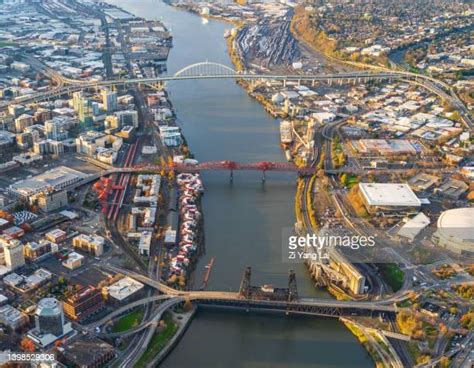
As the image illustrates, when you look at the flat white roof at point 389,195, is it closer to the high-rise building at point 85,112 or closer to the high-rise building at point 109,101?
the high-rise building at point 85,112

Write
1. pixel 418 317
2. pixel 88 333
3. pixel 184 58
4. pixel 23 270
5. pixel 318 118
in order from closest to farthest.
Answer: pixel 88 333 → pixel 418 317 → pixel 23 270 → pixel 318 118 → pixel 184 58

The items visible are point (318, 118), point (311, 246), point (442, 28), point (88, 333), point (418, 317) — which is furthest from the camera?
point (442, 28)

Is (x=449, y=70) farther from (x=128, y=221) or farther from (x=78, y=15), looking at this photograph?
(x=78, y=15)

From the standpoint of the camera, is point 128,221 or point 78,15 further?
point 78,15

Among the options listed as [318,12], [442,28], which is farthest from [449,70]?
[318,12]

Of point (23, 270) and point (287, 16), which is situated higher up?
point (287, 16)

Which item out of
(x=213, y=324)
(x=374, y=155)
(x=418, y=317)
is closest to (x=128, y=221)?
(x=213, y=324)
